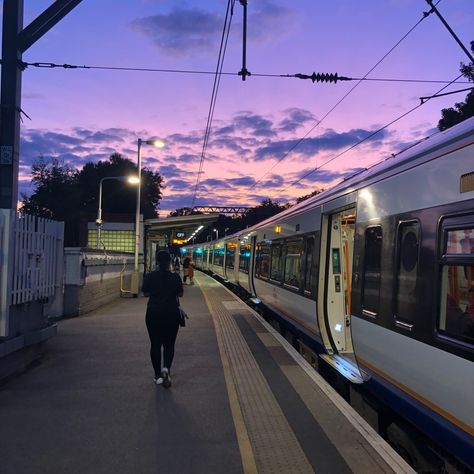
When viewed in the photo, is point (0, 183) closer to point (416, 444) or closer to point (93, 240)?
point (416, 444)

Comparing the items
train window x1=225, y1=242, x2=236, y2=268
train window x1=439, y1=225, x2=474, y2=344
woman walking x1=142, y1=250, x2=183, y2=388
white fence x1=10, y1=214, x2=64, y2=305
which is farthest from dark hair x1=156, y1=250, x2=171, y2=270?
train window x1=225, y1=242, x2=236, y2=268

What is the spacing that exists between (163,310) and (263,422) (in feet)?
6.50

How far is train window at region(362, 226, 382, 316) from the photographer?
5.42 m

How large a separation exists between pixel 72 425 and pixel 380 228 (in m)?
3.60

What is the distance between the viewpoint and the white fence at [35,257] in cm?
716

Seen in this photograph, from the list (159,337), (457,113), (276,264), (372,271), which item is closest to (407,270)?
(372,271)

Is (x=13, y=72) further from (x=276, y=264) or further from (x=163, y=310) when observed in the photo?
(x=276, y=264)

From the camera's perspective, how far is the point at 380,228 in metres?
5.43

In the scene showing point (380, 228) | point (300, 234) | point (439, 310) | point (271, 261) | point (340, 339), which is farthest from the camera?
point (271, 261)

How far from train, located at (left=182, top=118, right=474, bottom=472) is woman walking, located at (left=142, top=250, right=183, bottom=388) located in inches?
84.3

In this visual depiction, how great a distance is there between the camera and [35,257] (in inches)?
307

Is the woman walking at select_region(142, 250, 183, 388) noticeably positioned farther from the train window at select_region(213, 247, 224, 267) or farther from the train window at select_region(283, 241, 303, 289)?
the train window at select_region(213, 247, 224, 267)

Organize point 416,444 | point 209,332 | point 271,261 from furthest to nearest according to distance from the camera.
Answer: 1. point 271,261
2. point 209,332
3. point 416,444

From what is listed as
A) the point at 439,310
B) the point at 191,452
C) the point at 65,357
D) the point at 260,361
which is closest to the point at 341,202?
the point at 260,361
